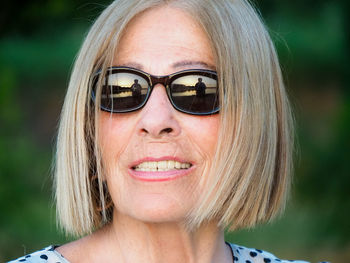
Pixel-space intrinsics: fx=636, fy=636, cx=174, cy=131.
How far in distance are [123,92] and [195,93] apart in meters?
0.29

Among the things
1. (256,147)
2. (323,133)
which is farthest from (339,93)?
(256,147)

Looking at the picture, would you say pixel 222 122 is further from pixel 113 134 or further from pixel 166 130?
pixel 113 134

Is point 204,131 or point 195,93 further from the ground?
point 195,93

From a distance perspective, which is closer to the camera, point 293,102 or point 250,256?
point 250,256

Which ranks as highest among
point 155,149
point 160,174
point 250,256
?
point 155,149

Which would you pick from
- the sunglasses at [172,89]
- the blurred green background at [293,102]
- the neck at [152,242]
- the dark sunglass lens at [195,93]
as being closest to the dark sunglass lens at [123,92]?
the sunglasses at [172,89]

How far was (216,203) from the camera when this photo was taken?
8.45 feet

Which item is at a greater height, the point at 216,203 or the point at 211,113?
the point at 211,113

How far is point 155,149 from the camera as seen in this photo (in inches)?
97.9

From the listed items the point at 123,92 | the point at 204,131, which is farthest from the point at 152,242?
the point at 123,92

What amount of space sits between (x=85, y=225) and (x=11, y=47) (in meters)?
2.50

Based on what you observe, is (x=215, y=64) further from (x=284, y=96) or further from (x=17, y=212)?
(x=17, y=212)

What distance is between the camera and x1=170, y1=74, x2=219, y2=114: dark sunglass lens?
2.49m

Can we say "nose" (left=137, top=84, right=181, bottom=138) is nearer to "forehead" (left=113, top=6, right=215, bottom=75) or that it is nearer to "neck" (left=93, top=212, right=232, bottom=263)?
"forehead" (left=113, top=6, right=215, bottom=75)
